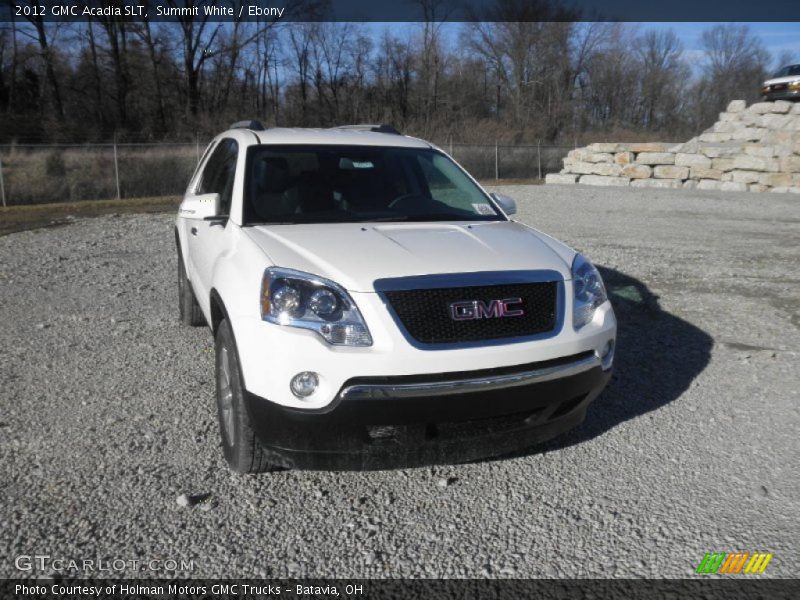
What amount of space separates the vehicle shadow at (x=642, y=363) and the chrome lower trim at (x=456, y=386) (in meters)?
0.74

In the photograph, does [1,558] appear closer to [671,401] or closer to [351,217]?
[351,217]

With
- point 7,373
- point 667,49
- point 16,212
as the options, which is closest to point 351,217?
point 7,373

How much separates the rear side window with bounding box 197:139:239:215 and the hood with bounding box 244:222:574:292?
72 cm

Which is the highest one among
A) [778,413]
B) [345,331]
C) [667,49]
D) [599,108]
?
[667,49]

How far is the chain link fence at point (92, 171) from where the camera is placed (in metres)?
19.9

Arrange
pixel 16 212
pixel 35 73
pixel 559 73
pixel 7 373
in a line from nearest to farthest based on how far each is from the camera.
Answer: pixel 7 373
pixel 16 212
pixel 35 73
pixel 559 73

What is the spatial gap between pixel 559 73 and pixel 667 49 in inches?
532

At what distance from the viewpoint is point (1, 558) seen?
2.76 metres

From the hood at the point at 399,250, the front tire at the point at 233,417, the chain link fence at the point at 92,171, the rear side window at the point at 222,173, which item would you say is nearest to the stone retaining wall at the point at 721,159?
the chain link fence at the point at 92,171

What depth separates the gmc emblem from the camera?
10.2 ft

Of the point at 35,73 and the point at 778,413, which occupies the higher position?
the point at 35,73

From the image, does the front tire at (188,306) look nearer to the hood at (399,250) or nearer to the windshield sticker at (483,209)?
the hood at (399,250)

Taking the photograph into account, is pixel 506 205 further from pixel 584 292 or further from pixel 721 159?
pixel 721 159

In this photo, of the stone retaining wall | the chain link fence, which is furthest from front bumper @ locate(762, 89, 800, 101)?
the chain link fence
